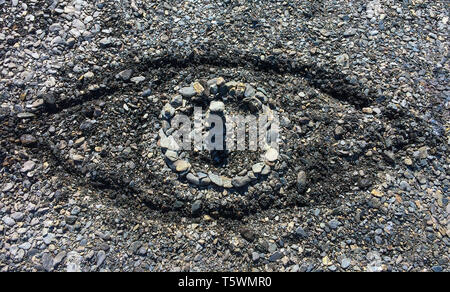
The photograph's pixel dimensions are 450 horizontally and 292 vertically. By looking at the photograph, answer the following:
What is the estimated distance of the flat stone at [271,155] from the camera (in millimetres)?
3426

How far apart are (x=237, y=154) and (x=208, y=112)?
0.49m

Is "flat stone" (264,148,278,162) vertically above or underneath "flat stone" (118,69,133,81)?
underneath

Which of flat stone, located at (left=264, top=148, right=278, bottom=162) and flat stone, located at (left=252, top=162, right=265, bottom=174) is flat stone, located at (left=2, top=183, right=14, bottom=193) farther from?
flat stone, located at (left=264, top=148, right=278, bottom=162)

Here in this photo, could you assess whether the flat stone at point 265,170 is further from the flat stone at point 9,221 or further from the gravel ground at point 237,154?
the flat stone at point 9,221

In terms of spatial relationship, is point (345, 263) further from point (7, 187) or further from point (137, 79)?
point (7, 187)

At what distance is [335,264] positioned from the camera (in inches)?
123

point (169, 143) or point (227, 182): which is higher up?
point (169, 143)

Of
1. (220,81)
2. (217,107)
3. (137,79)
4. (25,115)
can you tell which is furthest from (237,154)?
(25,115)

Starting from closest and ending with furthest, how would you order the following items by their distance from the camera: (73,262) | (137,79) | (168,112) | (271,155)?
(73,262)
(271,155)
(168,112)
(137,79)

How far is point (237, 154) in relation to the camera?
3484 mm

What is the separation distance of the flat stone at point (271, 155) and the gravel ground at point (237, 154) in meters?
0.06

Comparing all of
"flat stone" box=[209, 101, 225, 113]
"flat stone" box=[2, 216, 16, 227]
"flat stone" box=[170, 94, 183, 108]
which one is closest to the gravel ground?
"flat stone" box=[2, 216, 16, 227]

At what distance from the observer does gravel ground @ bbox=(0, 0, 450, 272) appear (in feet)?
10.4

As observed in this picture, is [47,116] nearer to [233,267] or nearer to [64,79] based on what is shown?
[64,79]
